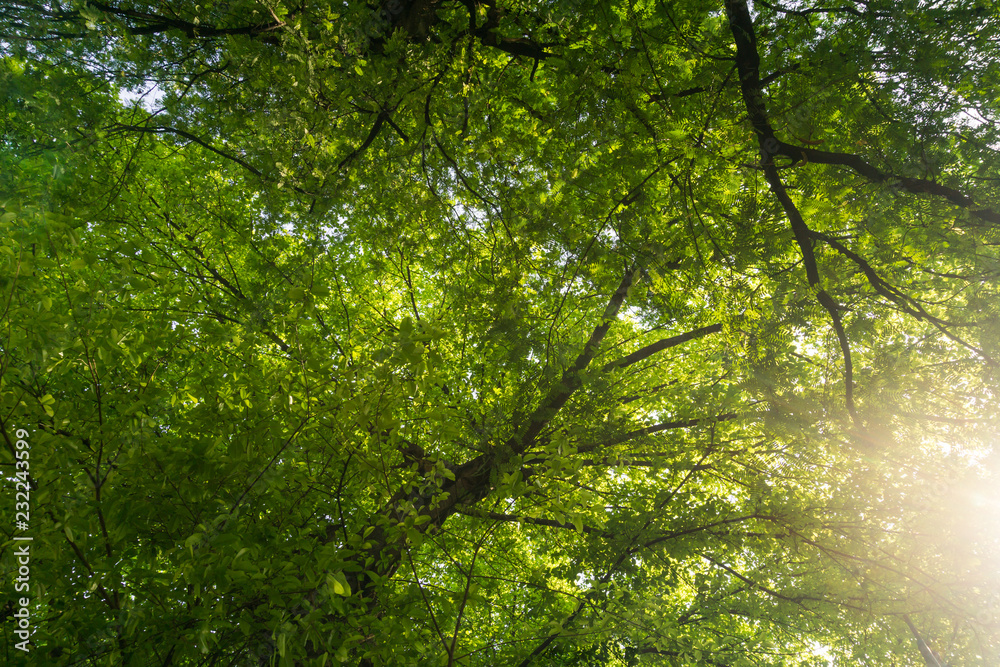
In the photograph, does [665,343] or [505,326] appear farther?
[665,343]

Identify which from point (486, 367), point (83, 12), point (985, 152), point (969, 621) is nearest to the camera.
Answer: point (83, 12)

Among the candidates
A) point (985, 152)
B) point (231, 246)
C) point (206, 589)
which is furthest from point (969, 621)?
point (231, 246)

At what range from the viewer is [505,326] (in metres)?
4.05

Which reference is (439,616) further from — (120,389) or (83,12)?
(83,12)

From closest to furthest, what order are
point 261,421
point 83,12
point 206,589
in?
point 206,589 < point 261,421 < point 83,12

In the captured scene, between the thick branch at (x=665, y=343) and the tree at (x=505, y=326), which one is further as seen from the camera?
the thick branch at (x=665, y=343)

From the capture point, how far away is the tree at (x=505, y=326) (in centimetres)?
230

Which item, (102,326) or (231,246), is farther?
(231,246)

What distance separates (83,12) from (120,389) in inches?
98.5

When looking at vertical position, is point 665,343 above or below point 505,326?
above

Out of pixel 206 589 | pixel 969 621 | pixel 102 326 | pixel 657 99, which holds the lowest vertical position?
pixel 206 589

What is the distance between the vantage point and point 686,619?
6.78 m

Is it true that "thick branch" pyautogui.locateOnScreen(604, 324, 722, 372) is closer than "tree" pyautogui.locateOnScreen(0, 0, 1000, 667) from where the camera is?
No

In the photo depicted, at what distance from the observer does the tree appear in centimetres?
230
